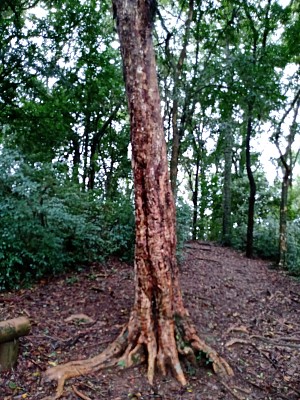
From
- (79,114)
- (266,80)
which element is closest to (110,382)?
(266,80)

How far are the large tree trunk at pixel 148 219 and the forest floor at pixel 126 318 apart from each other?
25cm

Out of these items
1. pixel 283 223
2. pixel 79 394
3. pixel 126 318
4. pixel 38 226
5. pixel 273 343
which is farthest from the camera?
pixel 283 223

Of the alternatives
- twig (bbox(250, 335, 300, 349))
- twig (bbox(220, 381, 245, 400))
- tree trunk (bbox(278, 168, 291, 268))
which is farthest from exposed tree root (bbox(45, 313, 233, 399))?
tree trunk (bbox(278, 168, 291, 268))

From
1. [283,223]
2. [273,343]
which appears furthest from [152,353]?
[283,223]

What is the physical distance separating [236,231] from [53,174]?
8758 mm

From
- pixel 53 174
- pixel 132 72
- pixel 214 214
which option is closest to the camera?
pixel 132 72

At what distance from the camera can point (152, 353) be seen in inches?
146

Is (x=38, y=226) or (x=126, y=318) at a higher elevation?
(x=38, y=226)

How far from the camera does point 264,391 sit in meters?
3.70

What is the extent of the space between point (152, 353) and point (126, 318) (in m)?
1.13

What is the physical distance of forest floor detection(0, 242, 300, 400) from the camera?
11.3ft

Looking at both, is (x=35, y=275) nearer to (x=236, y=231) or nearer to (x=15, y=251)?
(x=15, y=251)

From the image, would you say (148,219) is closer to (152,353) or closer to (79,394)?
(152,353)

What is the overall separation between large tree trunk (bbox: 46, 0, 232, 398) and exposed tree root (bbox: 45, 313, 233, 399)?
0.03 ft
